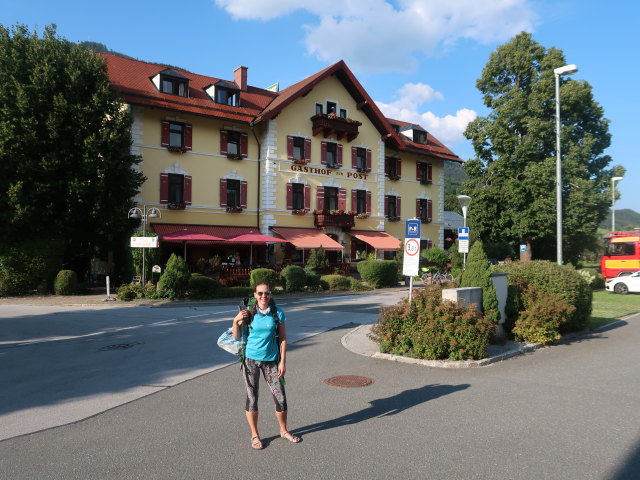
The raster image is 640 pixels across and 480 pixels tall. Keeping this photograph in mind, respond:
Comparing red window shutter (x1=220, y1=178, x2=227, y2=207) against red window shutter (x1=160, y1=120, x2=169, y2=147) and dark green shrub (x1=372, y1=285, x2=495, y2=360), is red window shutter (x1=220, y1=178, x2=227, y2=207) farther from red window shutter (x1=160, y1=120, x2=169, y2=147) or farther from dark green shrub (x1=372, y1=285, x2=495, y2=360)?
dark green shrub (x1=372, y1=285, x2=495, y2=360)

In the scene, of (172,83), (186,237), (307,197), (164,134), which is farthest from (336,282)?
(172,83)

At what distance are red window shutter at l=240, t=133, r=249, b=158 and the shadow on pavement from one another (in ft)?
79.2

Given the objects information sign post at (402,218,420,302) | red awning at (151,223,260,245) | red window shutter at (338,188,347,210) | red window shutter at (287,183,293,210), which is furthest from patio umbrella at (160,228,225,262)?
→ information sign post at (402,218,420,302)

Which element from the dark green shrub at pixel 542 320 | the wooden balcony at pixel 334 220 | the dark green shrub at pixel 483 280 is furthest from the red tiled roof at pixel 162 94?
the dark green shrub at pixel 542 320

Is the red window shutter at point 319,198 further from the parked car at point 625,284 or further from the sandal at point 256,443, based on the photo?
the sandal at point 256,443

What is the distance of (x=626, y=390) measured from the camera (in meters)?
6.83

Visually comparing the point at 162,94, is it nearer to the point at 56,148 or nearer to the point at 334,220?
the point at 56,148

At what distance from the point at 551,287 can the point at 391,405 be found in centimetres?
697

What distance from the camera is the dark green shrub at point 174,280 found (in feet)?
62.3

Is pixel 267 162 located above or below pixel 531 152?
below

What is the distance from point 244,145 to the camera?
95.3ft

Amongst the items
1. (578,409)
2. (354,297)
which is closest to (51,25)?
(354,297)

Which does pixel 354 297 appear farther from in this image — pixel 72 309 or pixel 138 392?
pixel 138 392

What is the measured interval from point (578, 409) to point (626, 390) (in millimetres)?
1511
